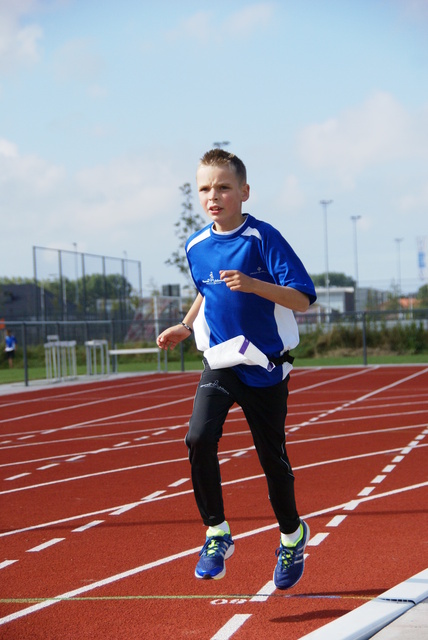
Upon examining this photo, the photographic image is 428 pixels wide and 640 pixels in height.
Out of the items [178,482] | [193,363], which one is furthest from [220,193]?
[193,363]

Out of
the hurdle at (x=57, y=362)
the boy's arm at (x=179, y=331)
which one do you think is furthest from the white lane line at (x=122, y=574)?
the hurdle at (x=57, y=362)

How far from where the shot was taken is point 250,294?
4.43 meters

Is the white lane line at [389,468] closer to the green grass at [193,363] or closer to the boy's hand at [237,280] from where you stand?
the boy's hand at [237,280]

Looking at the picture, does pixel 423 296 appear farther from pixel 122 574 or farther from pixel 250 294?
pixel 250 294

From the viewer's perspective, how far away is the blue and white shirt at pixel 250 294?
441 centimetres

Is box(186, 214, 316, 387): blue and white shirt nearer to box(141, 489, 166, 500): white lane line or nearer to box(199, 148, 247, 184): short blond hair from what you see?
box(199, 148, 247, 184): short blond hair

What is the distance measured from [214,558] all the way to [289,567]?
36 cm

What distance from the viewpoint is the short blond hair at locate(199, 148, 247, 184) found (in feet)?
14.8

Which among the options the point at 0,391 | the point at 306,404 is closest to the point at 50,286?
the point at 0,391

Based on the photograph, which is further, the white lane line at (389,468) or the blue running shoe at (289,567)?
the white lane line at (389,468)

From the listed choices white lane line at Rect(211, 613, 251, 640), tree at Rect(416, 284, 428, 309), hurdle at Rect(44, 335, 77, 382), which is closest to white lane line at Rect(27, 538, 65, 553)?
white lane line at Rect(211, 613, 251, 640)

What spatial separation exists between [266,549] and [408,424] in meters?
8.09

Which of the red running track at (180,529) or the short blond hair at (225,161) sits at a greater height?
the short blond hair at (225,161)

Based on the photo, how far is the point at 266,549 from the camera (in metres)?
5.62
